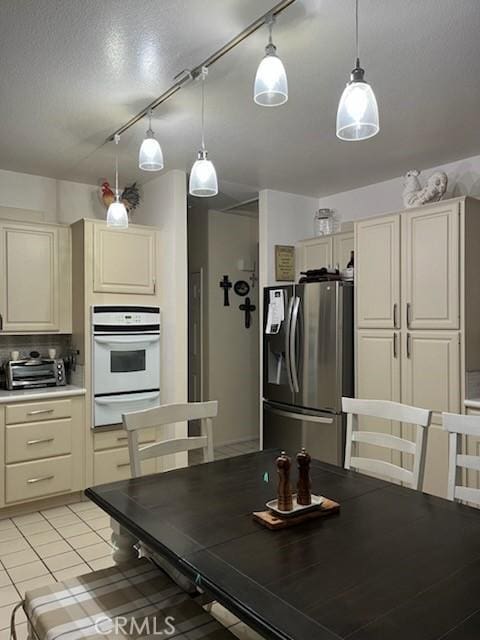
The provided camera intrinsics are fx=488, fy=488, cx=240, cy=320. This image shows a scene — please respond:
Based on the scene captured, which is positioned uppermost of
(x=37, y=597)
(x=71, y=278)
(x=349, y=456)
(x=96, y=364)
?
(x=71, y=278)

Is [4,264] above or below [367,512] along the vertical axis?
above

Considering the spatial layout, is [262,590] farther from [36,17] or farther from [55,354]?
[55,354]

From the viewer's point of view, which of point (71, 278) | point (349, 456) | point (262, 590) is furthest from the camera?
point (71, 278)

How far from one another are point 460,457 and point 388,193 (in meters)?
2.96

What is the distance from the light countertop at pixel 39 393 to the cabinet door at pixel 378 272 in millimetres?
2239

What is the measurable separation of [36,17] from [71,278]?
2.30 meters

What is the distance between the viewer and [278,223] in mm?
4641

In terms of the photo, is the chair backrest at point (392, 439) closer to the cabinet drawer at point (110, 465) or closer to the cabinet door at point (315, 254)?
Result: the cabinet drawer at point (110, 465)

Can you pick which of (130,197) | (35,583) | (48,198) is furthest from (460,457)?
(48,198)

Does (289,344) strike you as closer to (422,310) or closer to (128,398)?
(422,310)

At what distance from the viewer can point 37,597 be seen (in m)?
1.50

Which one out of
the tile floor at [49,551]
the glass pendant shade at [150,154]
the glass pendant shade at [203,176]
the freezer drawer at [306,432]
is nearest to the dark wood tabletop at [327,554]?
the tile floor at [49,551]

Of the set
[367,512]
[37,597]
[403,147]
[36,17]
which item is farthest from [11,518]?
[403,147]

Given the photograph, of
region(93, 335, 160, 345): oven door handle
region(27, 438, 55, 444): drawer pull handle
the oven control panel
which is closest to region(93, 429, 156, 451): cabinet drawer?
region(27, 438, 55, 444): drawer pull handle
